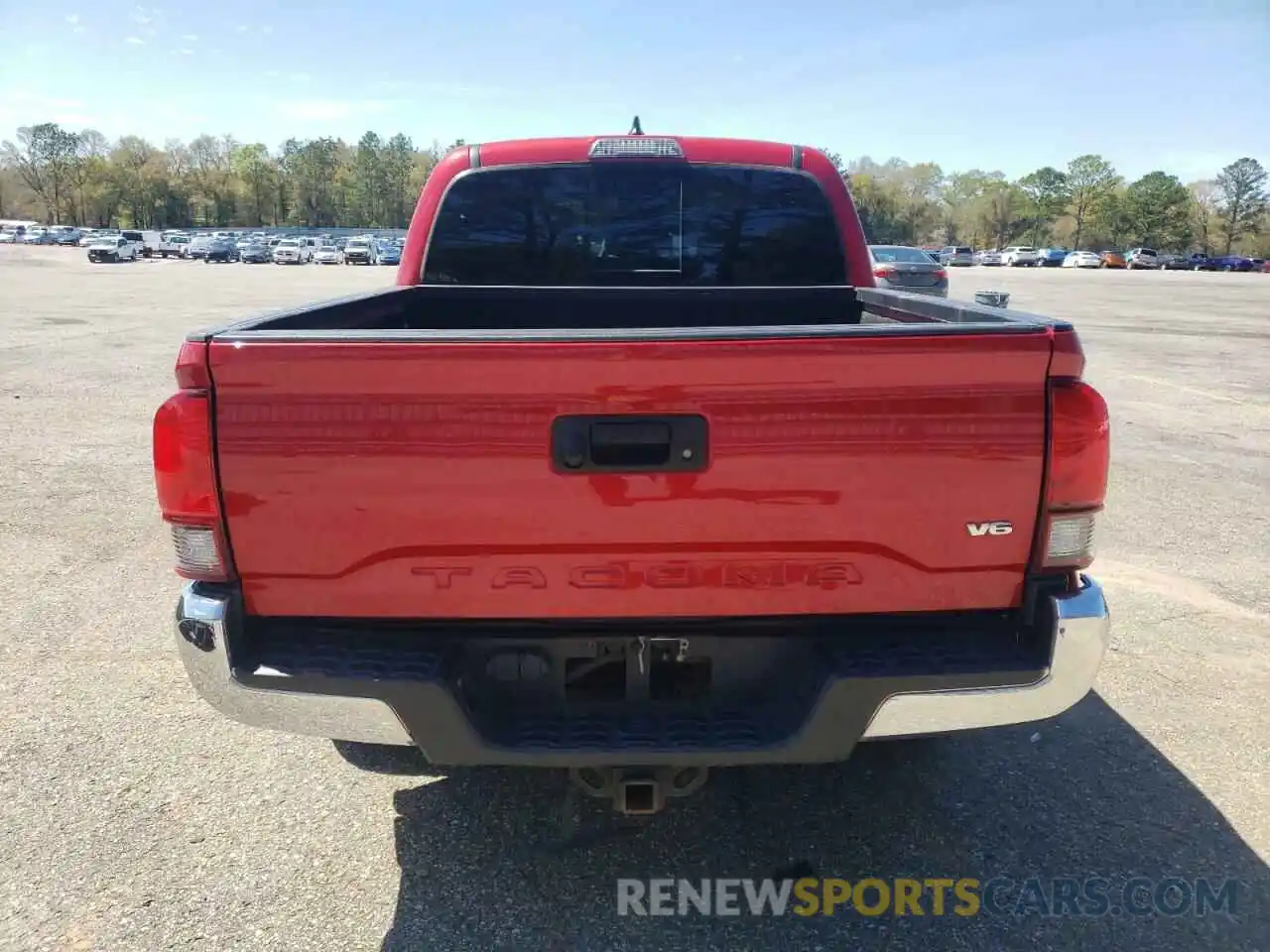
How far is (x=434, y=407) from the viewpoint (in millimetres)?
2189

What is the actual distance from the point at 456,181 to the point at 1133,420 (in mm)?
8299

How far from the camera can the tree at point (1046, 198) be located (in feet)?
420

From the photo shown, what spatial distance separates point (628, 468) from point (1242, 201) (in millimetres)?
136838

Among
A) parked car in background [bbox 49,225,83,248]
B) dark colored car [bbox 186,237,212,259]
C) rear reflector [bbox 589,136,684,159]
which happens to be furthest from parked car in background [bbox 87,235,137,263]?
rear reflector [bbox 589,136,684,159]

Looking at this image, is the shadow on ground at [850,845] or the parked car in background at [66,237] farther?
the parked car in background at [66,237]

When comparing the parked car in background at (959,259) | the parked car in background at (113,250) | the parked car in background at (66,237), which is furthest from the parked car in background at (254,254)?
the parked car in background at (959,259)

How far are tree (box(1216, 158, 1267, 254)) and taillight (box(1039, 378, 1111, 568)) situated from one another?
437 feet

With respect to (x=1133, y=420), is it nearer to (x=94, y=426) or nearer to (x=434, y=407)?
(x=434, y=407)

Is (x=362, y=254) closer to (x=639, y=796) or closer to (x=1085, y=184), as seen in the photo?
(x=639, y=796)

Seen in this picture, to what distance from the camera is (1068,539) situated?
2.32m

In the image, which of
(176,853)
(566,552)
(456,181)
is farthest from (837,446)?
(456,181)

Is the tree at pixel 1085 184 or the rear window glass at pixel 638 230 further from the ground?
the tree at pixel 1085 184

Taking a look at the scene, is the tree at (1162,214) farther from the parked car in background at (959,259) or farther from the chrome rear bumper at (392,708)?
the chrome rear bumper at (392,708)

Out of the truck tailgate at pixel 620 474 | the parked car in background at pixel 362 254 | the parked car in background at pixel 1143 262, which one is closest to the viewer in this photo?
the truck tailgate at pixel 620 474
